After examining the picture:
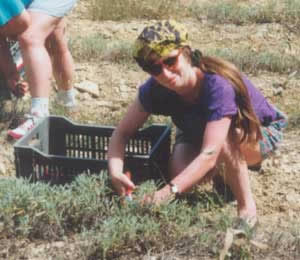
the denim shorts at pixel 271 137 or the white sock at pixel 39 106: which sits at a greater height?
the denim shorts at pixel 271 137

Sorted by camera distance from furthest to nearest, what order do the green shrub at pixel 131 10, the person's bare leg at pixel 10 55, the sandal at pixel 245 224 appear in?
the green shrub at pixel 131 10 → the person's bare leg at pixel 10 55 → the sandal at pixel 245 224

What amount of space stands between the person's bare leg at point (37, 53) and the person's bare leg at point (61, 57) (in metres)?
0.26

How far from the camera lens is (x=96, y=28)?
23.3 ft

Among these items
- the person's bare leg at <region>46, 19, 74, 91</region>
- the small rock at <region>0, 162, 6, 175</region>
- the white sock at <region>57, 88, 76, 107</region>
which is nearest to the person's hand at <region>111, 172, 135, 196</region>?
the small rock at <region>0, 162, 6, 175</region>

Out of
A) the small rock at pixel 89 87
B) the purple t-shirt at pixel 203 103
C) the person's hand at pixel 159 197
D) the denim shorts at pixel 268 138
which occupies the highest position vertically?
the purple t-shirt at pixel 203 103

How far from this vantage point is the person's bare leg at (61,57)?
16.8ft

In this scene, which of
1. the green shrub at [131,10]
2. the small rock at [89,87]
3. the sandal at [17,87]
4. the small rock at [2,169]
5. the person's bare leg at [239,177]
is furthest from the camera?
the green shrub at [131,10]

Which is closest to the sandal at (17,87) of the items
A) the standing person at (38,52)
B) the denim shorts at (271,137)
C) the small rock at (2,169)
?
the standing person at (38,52)

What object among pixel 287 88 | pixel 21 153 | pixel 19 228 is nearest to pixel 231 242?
pixel 19 228

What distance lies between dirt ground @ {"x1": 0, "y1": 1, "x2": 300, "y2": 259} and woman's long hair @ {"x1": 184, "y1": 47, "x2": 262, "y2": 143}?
0.47m

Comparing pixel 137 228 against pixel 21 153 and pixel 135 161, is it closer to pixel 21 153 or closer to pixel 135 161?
pixel 135 161

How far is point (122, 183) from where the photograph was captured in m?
3.62

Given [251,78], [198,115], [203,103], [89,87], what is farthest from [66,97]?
[203,103]

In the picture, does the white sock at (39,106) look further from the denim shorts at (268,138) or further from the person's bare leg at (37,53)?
the denim shorts at (268,138)
